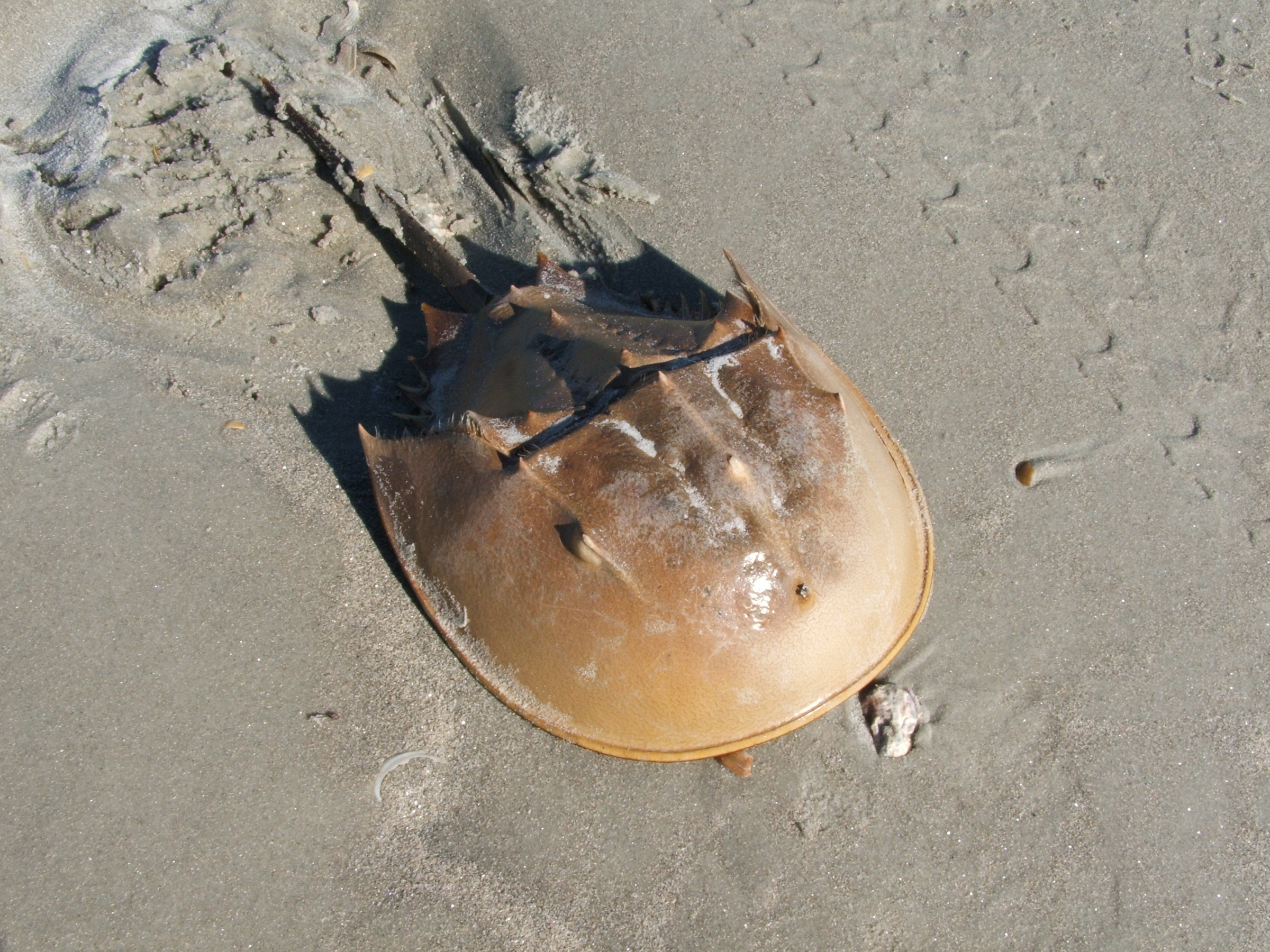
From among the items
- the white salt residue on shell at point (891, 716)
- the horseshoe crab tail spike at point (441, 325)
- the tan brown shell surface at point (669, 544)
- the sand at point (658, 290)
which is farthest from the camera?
the horseshoe crab tail spike at point (441, 325)

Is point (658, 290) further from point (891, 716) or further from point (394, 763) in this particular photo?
point (394, 763)

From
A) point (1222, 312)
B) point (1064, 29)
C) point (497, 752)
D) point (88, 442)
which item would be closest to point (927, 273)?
point (1222, 312)

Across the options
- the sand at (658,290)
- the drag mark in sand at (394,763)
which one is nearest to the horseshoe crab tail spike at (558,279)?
the sand at (658,290)

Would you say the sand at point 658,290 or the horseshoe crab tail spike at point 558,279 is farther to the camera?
the horseshoe crab tail spike at point 558,279

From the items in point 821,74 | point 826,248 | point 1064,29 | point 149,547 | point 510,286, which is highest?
point 149,547

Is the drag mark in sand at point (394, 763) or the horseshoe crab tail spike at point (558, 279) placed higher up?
the horseshoe crab tail spike at point (558, 279)

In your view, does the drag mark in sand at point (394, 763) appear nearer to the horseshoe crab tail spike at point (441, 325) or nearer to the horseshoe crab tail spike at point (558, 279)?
the horseshoe crab tail spike at point (441, 325)

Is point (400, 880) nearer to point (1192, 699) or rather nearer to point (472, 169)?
point (1192, 699)
